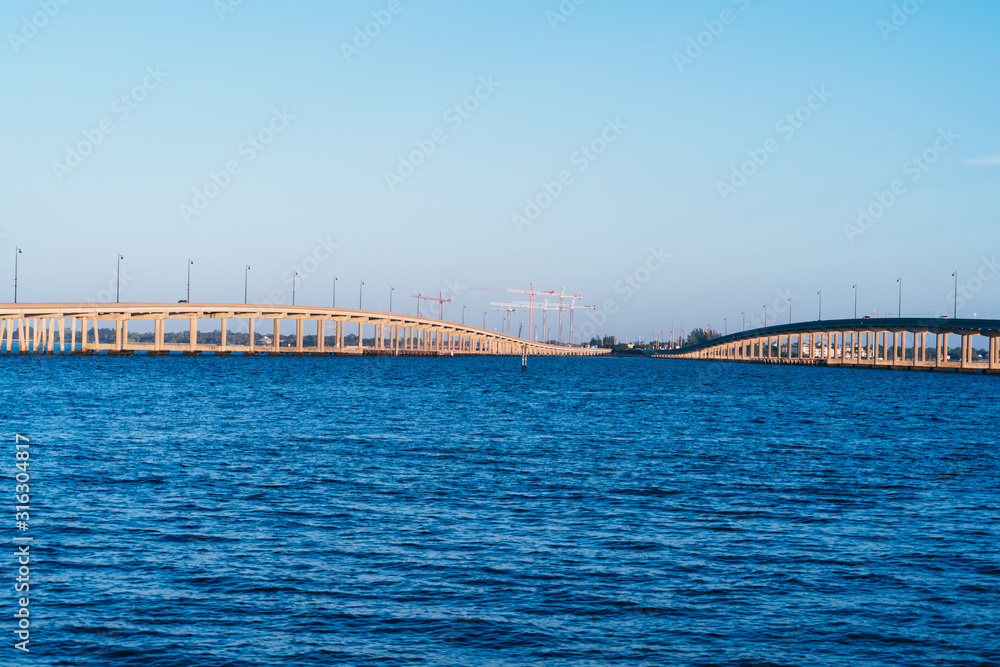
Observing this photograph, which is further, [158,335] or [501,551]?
[158,335]

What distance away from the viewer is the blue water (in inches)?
451

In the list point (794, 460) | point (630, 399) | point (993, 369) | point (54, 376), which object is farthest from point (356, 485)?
point (993, 369)

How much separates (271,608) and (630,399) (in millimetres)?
57569

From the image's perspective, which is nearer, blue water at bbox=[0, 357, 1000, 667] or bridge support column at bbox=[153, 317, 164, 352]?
blue water at bbox=[0, 357, 1000, 667]

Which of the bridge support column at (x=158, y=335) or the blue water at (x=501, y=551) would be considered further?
the bridge support column at (x=158, y=335)

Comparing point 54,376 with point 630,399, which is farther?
point 54,376

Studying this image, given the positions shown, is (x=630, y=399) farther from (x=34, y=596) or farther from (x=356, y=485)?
(x=34, y=596)

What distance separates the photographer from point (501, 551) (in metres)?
15.9

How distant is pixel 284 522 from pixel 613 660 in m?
9.09

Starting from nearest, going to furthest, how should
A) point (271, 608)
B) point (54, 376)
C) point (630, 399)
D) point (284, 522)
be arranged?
point (271, 608) < point (284, 522) < point (630, 399) < point (54, 376)

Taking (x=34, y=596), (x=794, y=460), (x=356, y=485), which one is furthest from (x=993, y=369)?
(x=34, y=596)

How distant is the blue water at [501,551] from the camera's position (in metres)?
11.4

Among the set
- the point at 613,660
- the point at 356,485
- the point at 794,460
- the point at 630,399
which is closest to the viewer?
the point at 613,660

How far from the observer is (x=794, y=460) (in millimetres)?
30672
